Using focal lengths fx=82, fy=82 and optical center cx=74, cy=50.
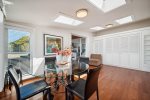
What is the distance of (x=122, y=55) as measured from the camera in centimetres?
479

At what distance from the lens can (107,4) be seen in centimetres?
257

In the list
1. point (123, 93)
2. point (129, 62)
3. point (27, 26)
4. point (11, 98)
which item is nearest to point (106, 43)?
point (129, 62)

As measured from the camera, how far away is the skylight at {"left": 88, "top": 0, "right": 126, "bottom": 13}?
2307 mm

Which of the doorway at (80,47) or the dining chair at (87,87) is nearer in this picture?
the dining chair at (87,87)

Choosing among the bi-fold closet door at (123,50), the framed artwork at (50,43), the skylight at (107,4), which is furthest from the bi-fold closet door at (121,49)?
the framed artwork at (50,43)

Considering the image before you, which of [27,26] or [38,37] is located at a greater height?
[27,26]

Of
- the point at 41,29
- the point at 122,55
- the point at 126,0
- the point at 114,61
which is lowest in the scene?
the point at 114,61

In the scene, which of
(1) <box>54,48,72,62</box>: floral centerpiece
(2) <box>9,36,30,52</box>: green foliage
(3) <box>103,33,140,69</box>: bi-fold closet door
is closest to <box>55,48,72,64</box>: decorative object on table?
(1) <box>54,48,72,62</box>: floral centerpiece

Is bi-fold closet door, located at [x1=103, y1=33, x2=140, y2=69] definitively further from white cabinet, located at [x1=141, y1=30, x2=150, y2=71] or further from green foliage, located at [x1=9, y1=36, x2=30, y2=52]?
green foliage, located at [x1=9, y1=36, x2=30, y2=52]

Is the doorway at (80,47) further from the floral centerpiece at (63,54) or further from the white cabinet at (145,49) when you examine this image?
the floral centerpiece at (63,54)

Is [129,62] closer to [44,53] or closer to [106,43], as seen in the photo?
[106,43]

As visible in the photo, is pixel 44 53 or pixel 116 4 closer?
pixel 116 4

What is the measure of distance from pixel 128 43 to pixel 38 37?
4.69 metres

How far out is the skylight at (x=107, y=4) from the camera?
90.8 inches
